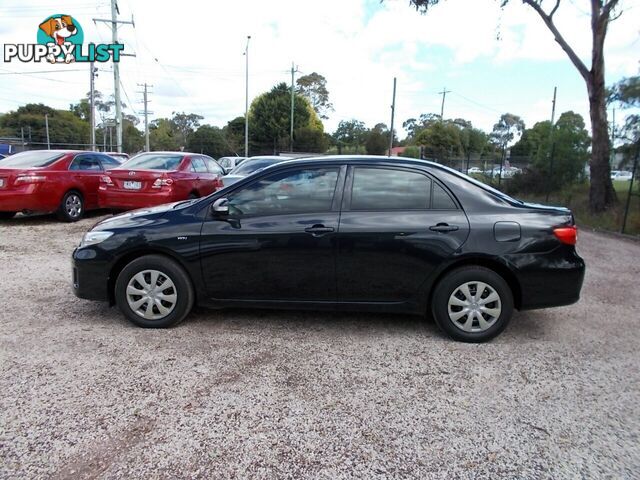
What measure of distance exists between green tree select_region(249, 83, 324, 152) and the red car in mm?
43919

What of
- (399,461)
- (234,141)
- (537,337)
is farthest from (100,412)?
(234,141)

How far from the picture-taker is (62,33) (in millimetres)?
22922

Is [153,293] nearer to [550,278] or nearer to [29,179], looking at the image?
[550,278]

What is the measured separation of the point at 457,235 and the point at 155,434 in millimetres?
2691

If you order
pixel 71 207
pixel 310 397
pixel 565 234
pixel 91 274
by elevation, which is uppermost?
pixel 565 234

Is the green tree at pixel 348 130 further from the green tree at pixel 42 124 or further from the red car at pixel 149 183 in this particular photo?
the red car at pixel 149 183

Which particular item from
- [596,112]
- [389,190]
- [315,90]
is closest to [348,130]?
[315,90]

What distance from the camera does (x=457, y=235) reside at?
3.89 m

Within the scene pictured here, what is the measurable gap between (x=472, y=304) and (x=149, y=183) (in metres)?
6.61

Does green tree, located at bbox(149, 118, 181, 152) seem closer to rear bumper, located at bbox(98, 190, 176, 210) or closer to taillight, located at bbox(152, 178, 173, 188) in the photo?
rear bumper, located at bbox(98, 190, 176, 210)

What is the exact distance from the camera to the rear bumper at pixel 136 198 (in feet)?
28.0

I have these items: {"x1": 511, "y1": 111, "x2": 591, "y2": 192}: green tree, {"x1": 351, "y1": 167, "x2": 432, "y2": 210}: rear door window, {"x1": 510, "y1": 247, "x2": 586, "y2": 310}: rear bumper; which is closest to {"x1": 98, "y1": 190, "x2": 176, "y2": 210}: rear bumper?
{"x1": 351, "y1": 167, "x2": 432, "y2": 210}: rear door window

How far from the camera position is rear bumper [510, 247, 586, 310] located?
3.91m

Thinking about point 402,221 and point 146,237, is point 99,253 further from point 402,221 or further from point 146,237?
point 402,221
